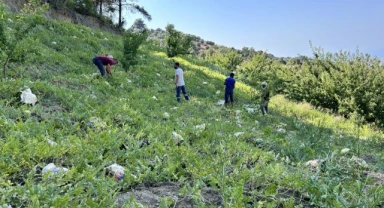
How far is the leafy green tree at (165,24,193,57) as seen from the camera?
1767 cm

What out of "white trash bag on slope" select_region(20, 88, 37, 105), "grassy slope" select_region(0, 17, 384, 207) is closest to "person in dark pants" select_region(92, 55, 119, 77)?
"grassy slope" select_region(0, 17, 384, 207)

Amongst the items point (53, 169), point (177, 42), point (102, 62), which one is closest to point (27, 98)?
point (53, 169)

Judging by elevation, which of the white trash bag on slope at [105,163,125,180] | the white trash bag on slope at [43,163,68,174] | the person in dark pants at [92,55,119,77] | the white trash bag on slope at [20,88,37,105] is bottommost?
the white trash bag on slope at [105,163,125,180]

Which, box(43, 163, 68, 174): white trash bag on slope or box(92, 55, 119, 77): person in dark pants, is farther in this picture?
box(92, 55, 119, 77): person in dark pants

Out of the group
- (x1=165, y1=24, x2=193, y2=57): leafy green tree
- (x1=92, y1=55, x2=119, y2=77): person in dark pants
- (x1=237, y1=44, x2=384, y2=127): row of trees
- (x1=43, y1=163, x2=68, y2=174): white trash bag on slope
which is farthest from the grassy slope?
(x1=165, y1=24, x2=193, y2=57): leafy green tree

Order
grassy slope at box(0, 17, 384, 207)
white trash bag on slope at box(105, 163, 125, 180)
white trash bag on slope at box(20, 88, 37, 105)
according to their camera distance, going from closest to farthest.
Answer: grassy slope at box(0, 17, 384, 207) < white trash bag on slope at box(105, 163, 125, 180) < white trash bag on slope at box(20, 88, 37, 105)

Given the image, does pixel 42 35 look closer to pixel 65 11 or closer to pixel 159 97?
pixel 159 97

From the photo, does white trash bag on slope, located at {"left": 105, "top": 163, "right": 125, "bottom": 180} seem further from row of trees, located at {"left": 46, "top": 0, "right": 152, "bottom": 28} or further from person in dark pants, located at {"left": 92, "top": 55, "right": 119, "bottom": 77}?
row of trees, located at {"left": 46, "top": 0, "right": 152, "bottom": 28}

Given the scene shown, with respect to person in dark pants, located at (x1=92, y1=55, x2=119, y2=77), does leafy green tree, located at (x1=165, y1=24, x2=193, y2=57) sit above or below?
above

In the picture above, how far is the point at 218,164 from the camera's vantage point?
Answer: 329 centimetres

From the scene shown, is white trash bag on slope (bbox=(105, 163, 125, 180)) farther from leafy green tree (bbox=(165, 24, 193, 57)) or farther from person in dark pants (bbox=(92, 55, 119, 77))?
leafy green tree (bbox=(165, 24, 193, 57))

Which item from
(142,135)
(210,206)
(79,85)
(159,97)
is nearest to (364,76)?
(159,97)

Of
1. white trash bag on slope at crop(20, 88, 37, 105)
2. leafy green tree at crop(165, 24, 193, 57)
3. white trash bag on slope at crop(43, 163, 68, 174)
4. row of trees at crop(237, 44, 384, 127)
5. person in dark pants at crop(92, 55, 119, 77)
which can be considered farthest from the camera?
leafy green tree at crop(165, 24, 193, 57)

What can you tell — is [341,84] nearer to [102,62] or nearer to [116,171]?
[102,62]
